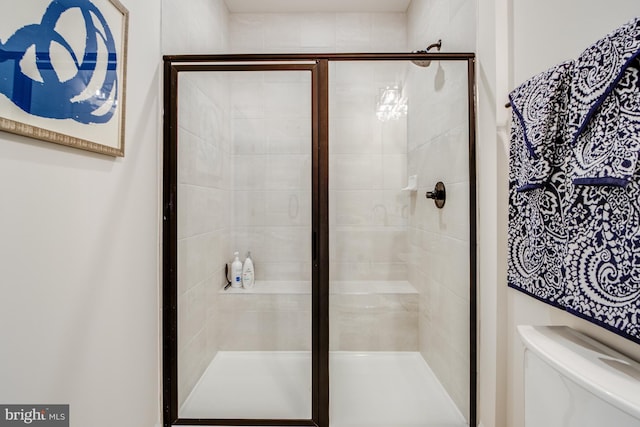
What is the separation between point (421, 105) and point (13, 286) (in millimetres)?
1706

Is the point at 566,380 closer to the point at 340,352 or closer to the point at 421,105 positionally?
the point at 340,352

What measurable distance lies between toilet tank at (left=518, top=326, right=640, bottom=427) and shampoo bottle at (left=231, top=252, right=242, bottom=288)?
4.06ft

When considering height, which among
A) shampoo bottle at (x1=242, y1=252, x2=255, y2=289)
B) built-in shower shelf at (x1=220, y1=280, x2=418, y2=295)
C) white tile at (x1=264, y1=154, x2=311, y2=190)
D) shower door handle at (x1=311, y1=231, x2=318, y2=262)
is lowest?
built-in shower shelf at (x1=220, y1=280, x2=418, y2=295)

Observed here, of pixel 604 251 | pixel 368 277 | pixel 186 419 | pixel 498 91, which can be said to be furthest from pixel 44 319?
pixel 498 91

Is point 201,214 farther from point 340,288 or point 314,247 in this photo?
point 340,288

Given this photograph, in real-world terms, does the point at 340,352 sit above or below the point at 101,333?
below

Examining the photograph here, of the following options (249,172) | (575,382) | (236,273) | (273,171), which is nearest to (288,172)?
(273,171)

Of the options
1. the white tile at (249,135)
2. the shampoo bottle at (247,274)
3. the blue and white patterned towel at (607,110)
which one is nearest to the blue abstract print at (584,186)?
the blue and white patterned towel at (607,110)

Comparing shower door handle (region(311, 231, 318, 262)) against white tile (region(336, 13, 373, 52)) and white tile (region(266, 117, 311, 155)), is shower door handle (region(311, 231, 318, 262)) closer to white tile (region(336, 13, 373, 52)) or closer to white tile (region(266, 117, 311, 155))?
white tile (region(266, 117, 311, 155))

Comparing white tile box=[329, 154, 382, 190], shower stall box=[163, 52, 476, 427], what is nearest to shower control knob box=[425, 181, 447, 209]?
shower stall box=[163, 52, 476, 427]

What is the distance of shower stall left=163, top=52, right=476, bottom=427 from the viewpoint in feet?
4.77

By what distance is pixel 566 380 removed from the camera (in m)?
0.71

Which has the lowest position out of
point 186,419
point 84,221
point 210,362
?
point 186,419

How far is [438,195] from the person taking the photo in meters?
1.60
